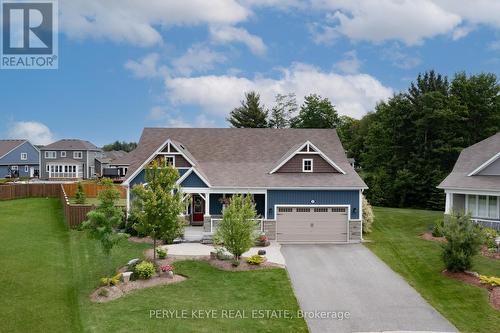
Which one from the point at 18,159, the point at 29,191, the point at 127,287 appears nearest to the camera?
the point at 127,287

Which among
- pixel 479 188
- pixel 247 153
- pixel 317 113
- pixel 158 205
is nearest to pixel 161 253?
pixel 158 205

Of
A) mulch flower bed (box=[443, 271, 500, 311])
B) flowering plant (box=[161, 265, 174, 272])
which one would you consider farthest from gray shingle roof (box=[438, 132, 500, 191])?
flowering plant (box=[161, 265, 174, 272])

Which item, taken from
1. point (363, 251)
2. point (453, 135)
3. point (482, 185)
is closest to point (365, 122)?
point (453, 135)

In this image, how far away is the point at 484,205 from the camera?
89.6 feet

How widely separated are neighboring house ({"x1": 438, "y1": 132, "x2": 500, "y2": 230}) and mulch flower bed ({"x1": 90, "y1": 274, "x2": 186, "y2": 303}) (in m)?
16.8

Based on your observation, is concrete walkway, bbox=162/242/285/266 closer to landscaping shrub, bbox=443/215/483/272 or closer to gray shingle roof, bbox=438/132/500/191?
landscaping shrub, bbox=443/215/483/272

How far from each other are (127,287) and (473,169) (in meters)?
23.0

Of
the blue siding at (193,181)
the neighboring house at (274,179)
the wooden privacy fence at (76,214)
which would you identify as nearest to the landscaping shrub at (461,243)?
the neighboring house at (274,179)

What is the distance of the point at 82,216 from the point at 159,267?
1104 cm

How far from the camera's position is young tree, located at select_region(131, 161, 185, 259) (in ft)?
62.1

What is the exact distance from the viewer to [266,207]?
26906 mm

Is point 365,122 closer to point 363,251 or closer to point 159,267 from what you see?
point 363,251

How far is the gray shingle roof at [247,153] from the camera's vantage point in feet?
91.0

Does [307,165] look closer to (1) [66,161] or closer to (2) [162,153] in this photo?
(2) [162,153]
